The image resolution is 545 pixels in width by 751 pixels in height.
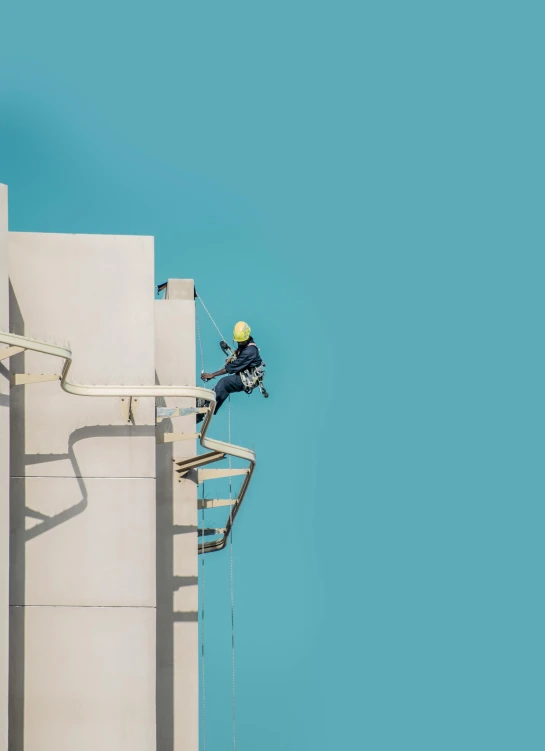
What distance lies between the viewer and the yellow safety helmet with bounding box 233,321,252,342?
34688 mm

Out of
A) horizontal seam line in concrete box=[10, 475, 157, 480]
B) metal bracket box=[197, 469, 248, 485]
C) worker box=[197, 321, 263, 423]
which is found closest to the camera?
horizontal seam line in concrete box=[10, 475, 157, 480]

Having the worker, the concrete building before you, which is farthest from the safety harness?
the concrete building

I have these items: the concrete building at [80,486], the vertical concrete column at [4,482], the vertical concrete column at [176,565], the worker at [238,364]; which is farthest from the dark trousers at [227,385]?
the vertical concrete column at [4,482]

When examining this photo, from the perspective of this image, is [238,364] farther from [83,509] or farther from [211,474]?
[83,509]

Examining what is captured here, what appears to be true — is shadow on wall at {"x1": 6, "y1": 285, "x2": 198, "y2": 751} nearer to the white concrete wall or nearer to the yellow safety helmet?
the white concrete wall

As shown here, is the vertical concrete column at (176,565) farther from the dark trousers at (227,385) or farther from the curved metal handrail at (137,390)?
the dark trousers at (227,385)

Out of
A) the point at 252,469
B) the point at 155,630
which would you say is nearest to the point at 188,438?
the point at 252,469

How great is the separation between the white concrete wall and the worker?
5.06 m

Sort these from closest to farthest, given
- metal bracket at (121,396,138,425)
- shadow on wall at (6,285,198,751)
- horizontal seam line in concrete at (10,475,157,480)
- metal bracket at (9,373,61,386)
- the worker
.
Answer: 1. shadow on wall at (6,285,198,751)
2. metal bracket at (9,373,61,386)
3. horizontal seam line in concrete at (10,475,157,480)
4. metal bracket at (121,396,138,425)
5. the worker

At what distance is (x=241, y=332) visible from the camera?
34812 millimetres

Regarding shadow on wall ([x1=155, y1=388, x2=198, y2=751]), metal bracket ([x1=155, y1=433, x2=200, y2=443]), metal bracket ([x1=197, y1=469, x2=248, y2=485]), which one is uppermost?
metal bracket ([x1=155, y1=433, x2=200, y2=443])

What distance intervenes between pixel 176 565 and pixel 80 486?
3868 mm

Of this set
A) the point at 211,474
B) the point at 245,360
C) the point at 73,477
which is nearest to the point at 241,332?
the point at 245,360

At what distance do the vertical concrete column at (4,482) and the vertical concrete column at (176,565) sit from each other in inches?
211
